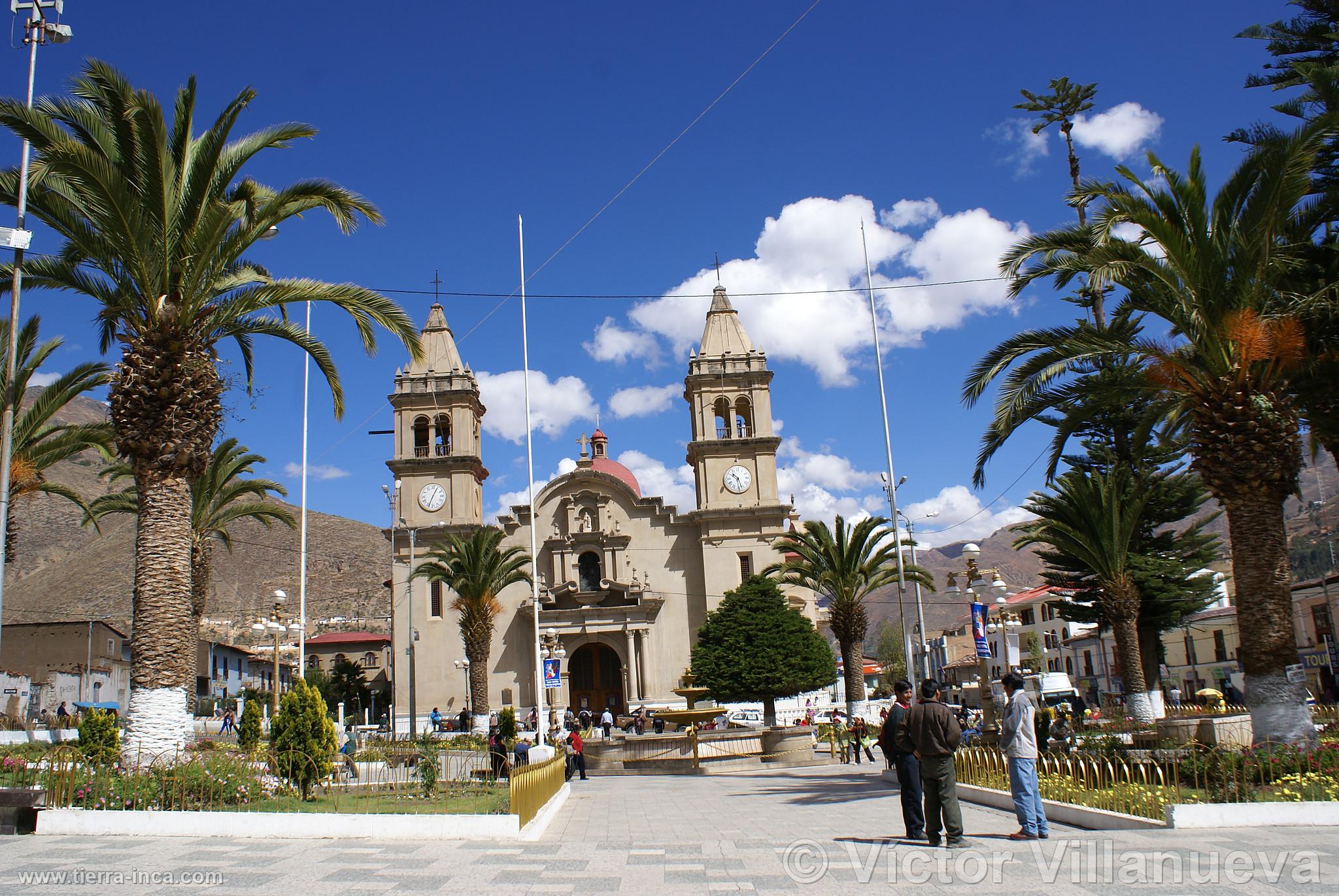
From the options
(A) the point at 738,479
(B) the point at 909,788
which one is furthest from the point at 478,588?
(B) the point at 909,788

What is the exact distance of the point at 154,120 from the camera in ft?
42.0

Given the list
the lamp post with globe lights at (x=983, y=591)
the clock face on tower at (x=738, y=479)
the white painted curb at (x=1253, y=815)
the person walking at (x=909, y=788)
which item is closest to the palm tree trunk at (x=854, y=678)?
the lamp post with globe lights at (x=983, y=591)

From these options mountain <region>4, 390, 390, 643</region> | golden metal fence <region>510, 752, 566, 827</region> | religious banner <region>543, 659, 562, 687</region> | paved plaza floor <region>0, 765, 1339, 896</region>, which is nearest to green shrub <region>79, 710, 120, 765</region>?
paved plaza floor <region>0, 765, 1339, 896</region>

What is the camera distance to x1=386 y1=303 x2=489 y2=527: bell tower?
45812 mm

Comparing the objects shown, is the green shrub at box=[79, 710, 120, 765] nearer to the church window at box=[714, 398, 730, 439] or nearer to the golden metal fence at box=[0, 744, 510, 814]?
the golden metal fence at box=[0, 744, 510, 814]

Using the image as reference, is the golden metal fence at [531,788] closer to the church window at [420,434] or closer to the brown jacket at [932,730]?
the brown jacket at [932,730]

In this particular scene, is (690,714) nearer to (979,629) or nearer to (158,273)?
(979,629)

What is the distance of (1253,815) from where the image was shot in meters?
9.52

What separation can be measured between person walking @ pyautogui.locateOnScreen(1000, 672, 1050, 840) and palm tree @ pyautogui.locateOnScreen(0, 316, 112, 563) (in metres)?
15.9

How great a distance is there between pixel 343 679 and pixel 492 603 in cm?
2725

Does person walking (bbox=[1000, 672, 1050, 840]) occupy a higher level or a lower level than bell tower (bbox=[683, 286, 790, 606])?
lower

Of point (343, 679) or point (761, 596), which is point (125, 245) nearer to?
point (761, 596)

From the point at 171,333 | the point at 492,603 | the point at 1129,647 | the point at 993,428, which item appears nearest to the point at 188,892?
the point at 171,333

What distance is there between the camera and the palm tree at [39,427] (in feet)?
60.5
